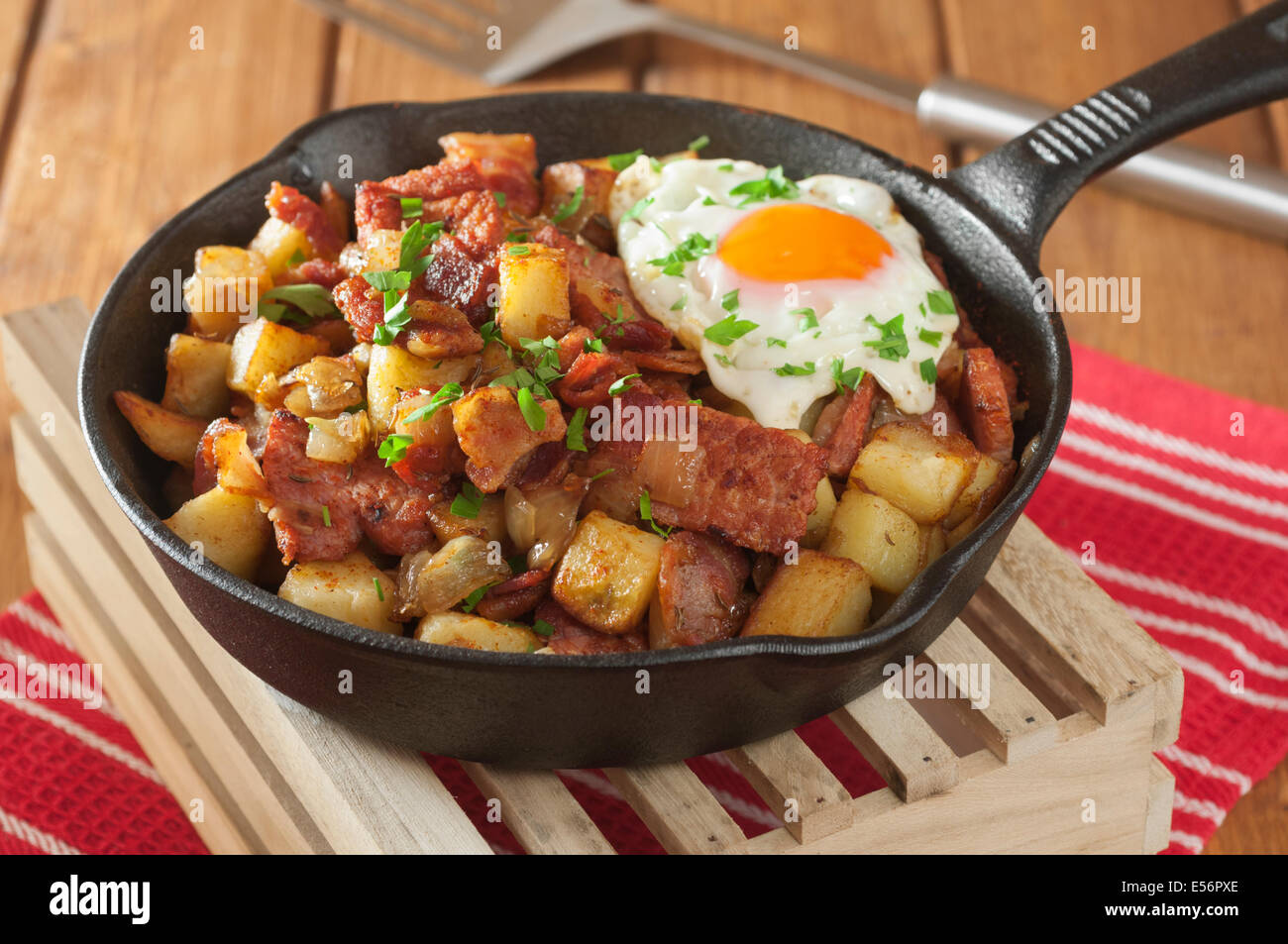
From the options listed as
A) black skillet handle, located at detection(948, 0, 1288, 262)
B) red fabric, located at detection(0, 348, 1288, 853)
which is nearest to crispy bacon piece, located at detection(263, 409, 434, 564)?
red fabric, located at detection(0, 348, 1288, 853)

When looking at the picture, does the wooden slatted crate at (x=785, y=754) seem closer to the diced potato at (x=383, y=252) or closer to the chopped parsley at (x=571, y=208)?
the diced potato at (x=383, y=252)

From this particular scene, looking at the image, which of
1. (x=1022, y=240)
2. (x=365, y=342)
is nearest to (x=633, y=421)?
(x=365, y=342)

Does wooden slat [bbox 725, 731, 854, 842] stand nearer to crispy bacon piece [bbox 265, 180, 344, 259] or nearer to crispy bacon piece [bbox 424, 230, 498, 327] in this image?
crispy bacon piece [bbox 424, 230, 498, 327]

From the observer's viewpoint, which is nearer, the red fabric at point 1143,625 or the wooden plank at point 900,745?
the wooden plank at point 900,745

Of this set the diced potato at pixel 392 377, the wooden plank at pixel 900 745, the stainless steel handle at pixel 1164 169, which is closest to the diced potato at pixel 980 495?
the wooden plank at pixel 900 745

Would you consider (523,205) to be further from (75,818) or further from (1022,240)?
(75,818)

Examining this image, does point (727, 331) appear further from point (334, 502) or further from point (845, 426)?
point (334, 502)
